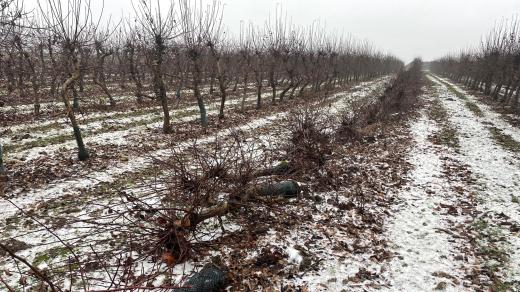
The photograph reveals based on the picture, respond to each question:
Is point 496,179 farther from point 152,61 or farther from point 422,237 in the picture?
point 152,61

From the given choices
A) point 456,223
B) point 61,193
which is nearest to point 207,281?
point 61,193

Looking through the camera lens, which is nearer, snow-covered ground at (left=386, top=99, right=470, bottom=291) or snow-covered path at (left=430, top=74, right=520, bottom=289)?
snow-covered ground at (left=386, top=99, right=470, bottom=291)

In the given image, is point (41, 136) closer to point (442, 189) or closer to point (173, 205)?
point (173, 205)

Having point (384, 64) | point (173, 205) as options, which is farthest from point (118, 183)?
point (384, 64)

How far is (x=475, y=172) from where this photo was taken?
9.23m

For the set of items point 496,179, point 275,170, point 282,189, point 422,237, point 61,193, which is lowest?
point 422,237

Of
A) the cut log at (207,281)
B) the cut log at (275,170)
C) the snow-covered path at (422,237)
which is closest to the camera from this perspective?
the cut log at (207,281)

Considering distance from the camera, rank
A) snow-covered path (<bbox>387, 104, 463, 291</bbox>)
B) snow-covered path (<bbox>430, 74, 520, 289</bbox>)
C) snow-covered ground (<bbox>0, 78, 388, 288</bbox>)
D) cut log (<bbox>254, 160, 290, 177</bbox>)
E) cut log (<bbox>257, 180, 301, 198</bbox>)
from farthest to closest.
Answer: cut log (<bbox>254, 160, 290, 177</bbox>)
cut log (<bbox>257, 180, 301, 198</bbox>)
snow-covered path (<bbox>430, 74, 520, 289</bbox>)
snow-covered ground (<bbox>0, 78, 388, 288</bbox>)
snow-covered path (<bbox>387, 104, 463, 291</bbox>)

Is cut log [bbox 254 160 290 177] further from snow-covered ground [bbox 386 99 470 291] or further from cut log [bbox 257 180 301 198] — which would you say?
snow-covered ground [bbox 386 99 470 291]

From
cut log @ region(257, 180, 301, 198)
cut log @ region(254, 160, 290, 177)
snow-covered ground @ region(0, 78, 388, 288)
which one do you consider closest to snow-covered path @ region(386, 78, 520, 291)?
cut log @ region(257, 180, 301, 198)

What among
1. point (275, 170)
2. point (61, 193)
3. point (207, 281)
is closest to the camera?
point (207, 281)

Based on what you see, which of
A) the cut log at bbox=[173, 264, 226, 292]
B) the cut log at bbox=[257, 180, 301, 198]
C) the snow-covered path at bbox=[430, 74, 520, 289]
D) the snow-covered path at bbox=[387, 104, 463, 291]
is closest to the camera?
the cut log at bbox=[173, 264, 226, 292]

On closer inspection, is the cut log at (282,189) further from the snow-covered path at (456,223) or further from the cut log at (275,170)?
the snow-covered path at (456,223)

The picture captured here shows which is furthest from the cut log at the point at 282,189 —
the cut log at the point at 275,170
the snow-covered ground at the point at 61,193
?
the snow-covered ground at the point at 61,193
